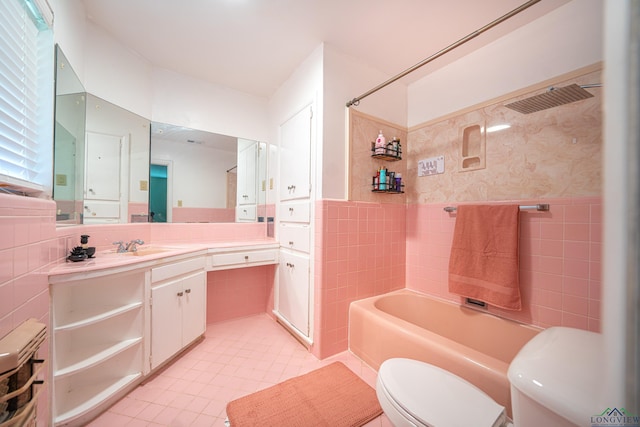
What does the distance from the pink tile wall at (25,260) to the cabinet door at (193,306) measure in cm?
69

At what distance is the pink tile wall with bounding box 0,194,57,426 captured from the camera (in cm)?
77

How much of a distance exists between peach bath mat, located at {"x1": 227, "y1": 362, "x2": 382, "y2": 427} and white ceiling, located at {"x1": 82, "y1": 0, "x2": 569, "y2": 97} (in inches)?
94.2

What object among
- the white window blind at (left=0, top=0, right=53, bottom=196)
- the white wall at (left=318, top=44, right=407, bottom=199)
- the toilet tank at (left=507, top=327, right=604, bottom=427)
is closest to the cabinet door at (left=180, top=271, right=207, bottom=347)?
the white window blind at (left=0, top=0, right=53, bottom=196)

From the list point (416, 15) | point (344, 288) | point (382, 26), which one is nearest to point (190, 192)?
point (344, 288)

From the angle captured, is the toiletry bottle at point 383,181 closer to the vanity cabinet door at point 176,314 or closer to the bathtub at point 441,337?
the bathtub at point 441,337

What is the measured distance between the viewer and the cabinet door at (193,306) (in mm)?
1685

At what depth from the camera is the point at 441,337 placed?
4.35 feet

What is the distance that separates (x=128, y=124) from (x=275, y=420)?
2.33 m

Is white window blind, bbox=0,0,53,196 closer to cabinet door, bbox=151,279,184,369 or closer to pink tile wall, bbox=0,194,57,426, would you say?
pink tile wall, bbox=0,194,57,426

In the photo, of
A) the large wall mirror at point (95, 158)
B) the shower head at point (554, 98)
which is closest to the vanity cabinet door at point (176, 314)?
the large wall mirror at point (95, 158)

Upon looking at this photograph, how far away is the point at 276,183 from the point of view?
2.39m

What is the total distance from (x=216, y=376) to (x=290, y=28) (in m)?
2.44

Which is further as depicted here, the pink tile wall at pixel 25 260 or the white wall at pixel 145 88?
the white wall at pixel 145 88

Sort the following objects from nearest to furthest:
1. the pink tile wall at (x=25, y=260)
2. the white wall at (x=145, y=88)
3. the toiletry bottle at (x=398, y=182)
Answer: the pink tile wall at (x=25, y=260) < the white wall at (x=145, y=88) < the toiletry bottle at (x=398, y=182)
